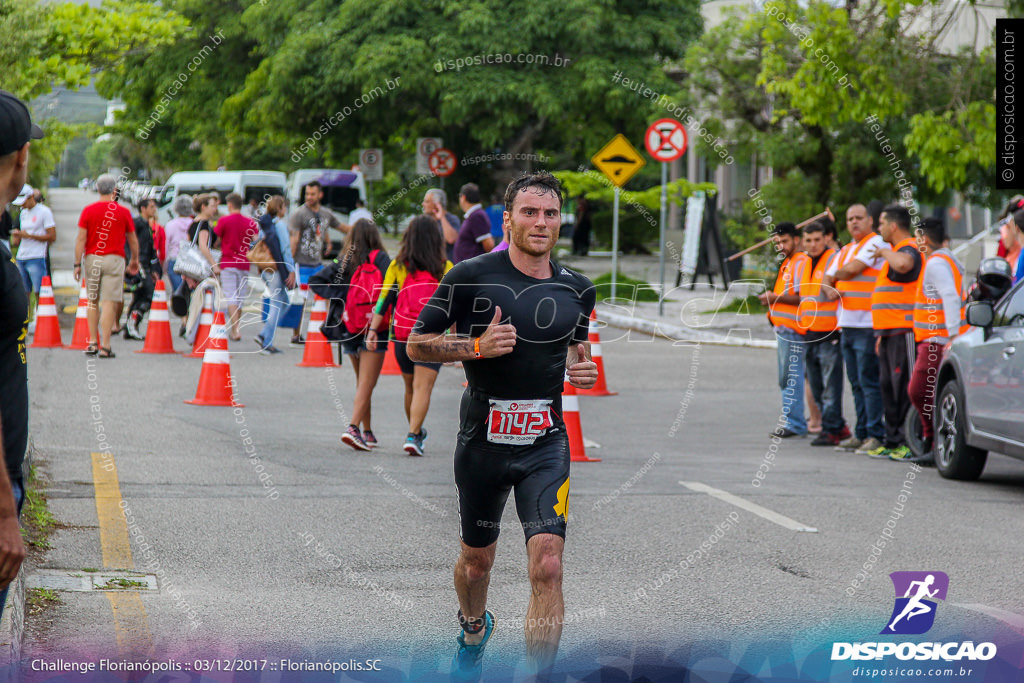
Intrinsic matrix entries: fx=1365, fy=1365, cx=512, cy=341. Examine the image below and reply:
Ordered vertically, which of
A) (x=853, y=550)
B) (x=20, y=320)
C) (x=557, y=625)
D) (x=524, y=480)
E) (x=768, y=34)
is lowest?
(x=853, y=550)

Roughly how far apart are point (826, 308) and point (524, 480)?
7221 millimetres

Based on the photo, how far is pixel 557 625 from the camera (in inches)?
178

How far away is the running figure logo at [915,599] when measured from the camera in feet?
19.2

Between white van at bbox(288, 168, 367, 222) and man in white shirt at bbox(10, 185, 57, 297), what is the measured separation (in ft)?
57.5

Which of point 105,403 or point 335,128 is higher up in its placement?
point 335,128

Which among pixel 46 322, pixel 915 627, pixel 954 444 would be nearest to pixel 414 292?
pixel 954 444

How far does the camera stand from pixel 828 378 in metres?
11.5

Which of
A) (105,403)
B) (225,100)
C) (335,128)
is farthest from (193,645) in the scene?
(225,100)

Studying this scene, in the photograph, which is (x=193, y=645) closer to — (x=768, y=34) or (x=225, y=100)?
(x=768, y=34)

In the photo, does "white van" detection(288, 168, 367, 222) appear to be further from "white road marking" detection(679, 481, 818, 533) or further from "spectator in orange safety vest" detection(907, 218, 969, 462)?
"white road marking" detection(679, 481, 818, 533)

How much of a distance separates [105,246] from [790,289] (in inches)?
288

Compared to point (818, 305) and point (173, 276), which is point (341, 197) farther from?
point (818, 305)

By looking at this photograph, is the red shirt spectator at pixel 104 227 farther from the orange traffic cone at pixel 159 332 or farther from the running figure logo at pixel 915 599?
the running figure logo at pixel 915 599

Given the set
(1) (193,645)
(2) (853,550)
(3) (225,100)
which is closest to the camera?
(1) (193,645)
